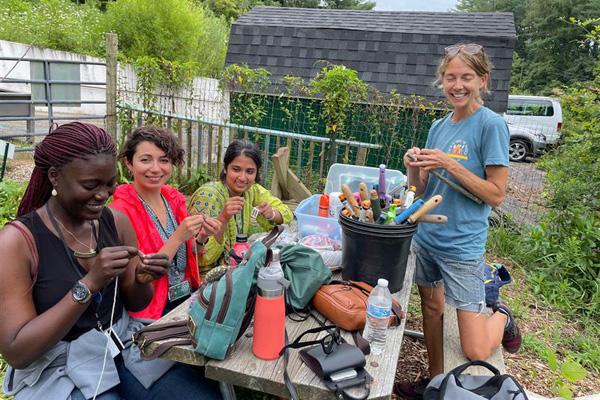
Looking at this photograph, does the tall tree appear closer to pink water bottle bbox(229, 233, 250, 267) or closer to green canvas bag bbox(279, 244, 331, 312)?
pink water bottle bbox(229, 233, 250, 267)

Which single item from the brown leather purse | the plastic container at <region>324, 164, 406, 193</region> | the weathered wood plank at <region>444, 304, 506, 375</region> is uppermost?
the plastic container at <region>324, 164, 406, 193</region>

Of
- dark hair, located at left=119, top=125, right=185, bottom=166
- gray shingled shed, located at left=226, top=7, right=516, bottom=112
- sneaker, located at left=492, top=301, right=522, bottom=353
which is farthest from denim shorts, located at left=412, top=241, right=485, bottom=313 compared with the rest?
gray shingled shed, located at left=226, top=7, right=516, bottom=112

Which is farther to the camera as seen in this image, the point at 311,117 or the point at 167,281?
the point at 311,117

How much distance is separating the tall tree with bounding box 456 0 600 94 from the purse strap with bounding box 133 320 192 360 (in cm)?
2783

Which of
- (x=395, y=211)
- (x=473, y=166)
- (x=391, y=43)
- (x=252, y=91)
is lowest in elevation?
(x=395, y=211)

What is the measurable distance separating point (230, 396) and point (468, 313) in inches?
53.2

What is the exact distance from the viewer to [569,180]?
5090 millimetres

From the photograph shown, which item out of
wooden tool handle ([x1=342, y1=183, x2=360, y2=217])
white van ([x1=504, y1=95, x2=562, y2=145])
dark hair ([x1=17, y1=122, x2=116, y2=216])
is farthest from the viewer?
white van ([x1=504, y1=95, x2=562, y2=145])

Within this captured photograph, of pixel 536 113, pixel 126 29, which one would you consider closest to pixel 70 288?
pixel 536 113

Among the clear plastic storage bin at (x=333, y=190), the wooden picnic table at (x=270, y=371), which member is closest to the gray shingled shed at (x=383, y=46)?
the clear plastic storage bin at (x=333, y=190)

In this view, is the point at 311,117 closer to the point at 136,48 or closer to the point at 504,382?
the point at 504,382

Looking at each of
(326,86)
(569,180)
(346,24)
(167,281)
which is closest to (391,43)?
(346,24)

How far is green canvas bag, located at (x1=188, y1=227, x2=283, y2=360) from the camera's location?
143 cm

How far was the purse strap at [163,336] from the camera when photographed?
150cm
